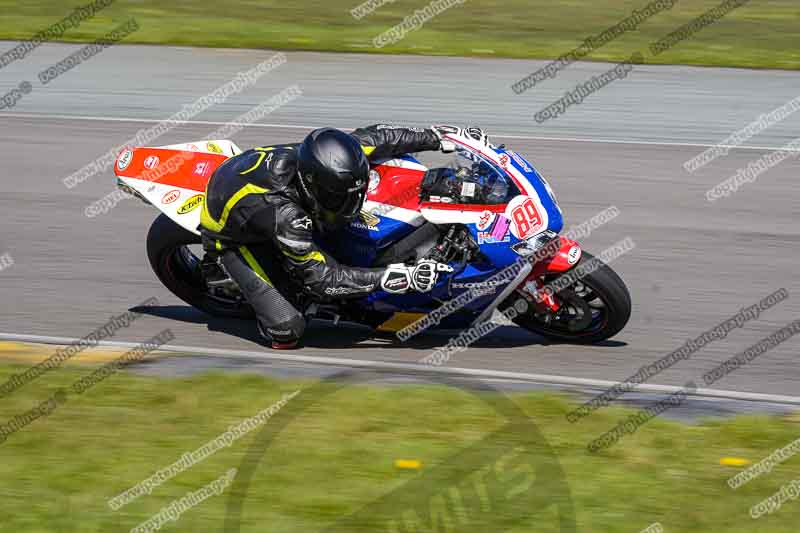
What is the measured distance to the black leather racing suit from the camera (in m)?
7.30

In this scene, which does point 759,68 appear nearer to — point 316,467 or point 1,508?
point 316,467

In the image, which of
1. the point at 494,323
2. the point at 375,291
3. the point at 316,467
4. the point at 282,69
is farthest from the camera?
the point at 282,69

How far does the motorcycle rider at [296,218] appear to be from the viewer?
277 inches

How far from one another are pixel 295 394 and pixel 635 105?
8645 mm

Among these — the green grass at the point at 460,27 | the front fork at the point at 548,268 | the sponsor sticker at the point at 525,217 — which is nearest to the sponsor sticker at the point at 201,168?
the sponsor sticker at the point at 525,217

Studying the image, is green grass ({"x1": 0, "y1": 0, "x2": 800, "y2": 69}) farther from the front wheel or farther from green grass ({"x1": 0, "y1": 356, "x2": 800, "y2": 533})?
green grass ({"x1": 0, "y1": 356, "x2": 800, "y2": 533})

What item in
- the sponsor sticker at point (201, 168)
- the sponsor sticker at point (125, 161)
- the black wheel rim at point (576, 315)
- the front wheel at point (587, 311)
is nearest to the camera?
the front wheel at point (587, 311)

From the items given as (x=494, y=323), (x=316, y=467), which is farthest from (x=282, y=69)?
(x=316, y=467)

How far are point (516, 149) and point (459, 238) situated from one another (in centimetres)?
541

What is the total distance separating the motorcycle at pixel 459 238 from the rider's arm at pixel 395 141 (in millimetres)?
73

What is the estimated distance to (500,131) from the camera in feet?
43.7

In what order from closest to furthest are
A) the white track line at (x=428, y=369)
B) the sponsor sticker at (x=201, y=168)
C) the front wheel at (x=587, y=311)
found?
the white track line at (x=428, y=369)
the front wheel at (x=587, y=311)
the sponsor sticker at (x=201, y=168)

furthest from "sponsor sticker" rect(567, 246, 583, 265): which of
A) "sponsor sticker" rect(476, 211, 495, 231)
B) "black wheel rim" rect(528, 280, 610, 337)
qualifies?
"sponsor sticker" rect(476, 211, 495, 231)

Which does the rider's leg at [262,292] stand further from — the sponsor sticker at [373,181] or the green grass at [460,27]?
the green grass at [460,27]
